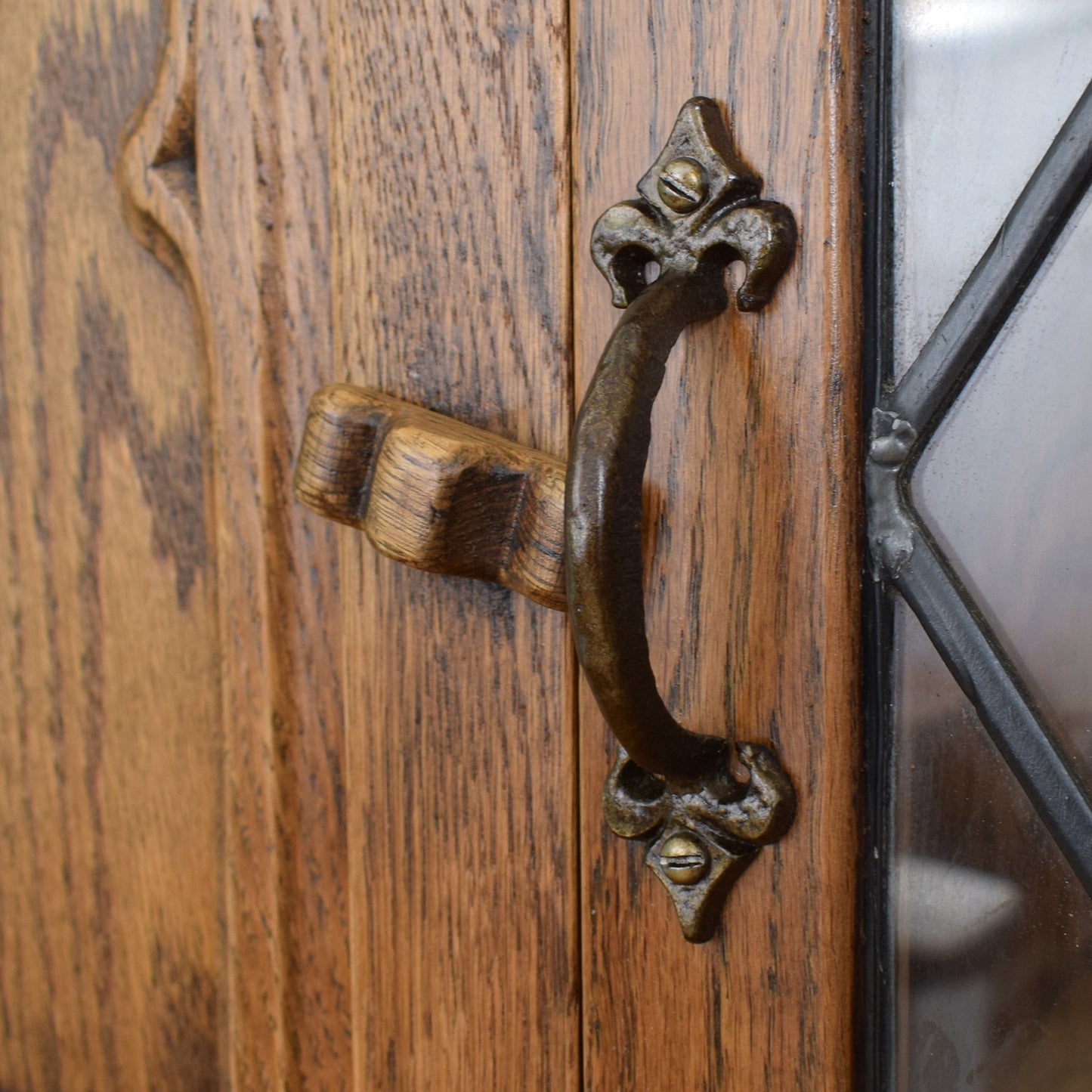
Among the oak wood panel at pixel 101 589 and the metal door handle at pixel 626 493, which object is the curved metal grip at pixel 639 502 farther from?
the oak wood panel at pixel 101 589

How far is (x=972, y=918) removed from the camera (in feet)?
1.05

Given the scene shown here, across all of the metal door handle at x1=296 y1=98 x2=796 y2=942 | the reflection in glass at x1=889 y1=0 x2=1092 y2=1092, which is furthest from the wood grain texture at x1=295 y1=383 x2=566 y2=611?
the reflection in glass at x1=889 y1=0 x2=1092 y2=1092

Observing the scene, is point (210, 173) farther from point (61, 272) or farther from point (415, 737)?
point (415, 737)

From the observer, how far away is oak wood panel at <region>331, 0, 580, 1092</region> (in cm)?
38

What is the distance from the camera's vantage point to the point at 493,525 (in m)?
0.37

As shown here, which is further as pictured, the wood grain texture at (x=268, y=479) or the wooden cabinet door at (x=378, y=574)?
the wood grain texture at (x=268, y=479)

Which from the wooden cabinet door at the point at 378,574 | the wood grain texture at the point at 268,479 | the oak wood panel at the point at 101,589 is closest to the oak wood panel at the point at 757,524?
the wooden cabinet door at the point at 378,574

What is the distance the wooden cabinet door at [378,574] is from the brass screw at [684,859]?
0.05 feet

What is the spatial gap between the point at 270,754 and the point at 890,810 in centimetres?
27

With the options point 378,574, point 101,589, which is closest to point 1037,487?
point 378,574

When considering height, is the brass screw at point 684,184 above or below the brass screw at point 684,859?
above

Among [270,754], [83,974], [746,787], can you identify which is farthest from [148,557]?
[746,787]

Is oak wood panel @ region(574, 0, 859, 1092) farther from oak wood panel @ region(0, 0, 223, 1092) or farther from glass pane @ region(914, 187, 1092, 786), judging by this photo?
oak wood panel @ region(0, 0, 223, 1092)

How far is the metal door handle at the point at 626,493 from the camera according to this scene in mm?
298
